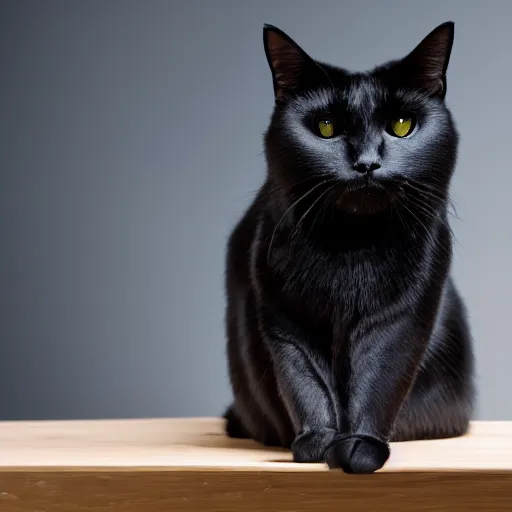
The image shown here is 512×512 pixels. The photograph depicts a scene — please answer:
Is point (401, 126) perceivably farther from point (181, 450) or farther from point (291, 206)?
point (181, 450)

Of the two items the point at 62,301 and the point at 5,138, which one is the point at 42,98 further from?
the point at 62,301

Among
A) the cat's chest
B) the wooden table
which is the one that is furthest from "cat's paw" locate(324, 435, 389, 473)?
the cat's chest

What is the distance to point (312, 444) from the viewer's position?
75 cm

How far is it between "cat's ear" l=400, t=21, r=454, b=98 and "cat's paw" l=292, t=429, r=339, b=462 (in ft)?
1.05

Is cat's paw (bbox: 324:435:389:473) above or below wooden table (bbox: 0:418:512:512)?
above

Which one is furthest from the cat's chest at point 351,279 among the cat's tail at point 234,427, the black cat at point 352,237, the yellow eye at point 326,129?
the cat's tail at point 234,427

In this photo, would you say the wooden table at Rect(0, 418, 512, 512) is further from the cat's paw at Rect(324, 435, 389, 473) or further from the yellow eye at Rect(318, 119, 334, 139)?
the yellow eye at Rect(318, 119, 334, 139)

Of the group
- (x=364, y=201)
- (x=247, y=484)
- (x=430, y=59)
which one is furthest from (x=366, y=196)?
(x=247, y=484)

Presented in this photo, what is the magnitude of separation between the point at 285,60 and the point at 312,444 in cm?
34

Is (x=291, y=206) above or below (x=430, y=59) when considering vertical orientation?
below

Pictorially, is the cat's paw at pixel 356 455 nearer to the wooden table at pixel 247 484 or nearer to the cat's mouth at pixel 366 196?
the wooden table at pixel 247 484

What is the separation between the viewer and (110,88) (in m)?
1.64

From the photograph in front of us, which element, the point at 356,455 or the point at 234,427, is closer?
the point at 356,455

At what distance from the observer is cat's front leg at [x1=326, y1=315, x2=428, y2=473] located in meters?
0.76
